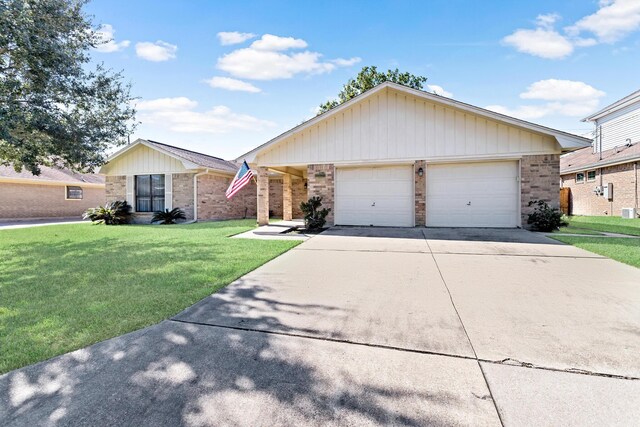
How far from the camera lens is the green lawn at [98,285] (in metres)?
→ 2.70

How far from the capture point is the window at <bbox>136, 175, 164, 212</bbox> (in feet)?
50.6

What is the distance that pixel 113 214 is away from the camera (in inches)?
571

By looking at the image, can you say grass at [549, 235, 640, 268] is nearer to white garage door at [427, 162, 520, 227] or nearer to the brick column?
white garage door at [427, 162, 520, 227]

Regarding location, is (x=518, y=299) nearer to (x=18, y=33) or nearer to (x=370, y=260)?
(x=370, y=260)

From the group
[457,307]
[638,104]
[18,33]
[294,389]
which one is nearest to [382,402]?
[294,389]

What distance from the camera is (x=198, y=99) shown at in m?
14.0

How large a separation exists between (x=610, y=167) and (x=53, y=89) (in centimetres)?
2470

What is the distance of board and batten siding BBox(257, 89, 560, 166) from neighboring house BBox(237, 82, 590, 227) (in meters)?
0.03

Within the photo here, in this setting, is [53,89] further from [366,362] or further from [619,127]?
[619,127]

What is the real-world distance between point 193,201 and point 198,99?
192 inches

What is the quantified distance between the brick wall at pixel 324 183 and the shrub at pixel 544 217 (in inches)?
262

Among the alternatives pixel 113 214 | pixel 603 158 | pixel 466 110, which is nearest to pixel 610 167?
pixel 603 158

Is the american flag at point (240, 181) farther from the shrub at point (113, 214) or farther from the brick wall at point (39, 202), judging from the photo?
the brick wall at point (39, 202)

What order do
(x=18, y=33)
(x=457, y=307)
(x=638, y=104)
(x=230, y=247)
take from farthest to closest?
(x=638, y=104) < (x=230, y=247) < (x=18, y=33) < (x=457, y=307)
